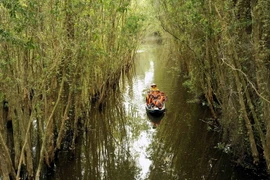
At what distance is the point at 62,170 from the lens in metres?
9.80

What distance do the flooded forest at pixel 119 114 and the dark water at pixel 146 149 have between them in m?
0.04

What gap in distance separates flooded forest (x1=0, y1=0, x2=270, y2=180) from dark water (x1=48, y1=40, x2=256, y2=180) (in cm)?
4

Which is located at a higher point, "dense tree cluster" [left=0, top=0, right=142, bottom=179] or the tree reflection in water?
"dense tree cluster" [left=0, top=0, right=142, bottom=179]

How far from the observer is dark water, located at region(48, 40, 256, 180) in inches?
372

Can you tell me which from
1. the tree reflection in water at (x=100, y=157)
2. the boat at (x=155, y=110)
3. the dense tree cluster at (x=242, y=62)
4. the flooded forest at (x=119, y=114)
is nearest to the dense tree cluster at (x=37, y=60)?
the flooded forest at (x=119, y=114)

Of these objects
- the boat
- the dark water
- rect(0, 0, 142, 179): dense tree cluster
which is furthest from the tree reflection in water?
the boat

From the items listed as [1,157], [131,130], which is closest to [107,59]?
[131,130]

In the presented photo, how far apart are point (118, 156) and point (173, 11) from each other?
25.4 ft

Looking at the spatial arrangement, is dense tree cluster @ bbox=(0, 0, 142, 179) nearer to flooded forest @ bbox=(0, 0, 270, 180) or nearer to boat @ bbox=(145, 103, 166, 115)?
flooded forest @ bbox=(0, 0, 270, 180)

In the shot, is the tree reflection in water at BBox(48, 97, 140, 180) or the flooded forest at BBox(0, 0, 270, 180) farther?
the tree reflection in water at BBox(48, 97, 140, 180)

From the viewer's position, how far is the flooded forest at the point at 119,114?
693 centimetres

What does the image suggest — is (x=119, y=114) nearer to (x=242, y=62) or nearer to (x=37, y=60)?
(x=242, y=62)

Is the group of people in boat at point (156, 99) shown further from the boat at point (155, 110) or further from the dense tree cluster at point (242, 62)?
the dense tree cluster at point (242, 62)

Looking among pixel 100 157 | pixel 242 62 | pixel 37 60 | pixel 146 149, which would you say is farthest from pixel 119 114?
pixel 37 60
